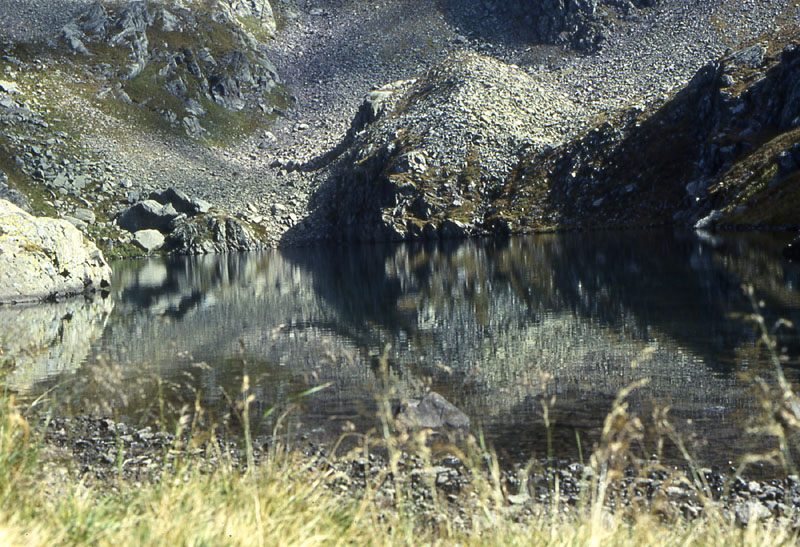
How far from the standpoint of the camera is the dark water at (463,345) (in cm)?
1367

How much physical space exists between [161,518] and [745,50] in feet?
340

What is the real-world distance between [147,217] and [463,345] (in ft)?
319

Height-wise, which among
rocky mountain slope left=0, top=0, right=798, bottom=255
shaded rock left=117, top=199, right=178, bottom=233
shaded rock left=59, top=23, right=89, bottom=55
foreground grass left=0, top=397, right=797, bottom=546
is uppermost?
shaded rock left=59, top=23, right=89, bottom=55

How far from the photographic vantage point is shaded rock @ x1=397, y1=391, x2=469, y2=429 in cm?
1358

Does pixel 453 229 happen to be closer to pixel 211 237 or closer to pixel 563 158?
pixel 563 158

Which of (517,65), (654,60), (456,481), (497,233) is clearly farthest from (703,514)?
(517,65)

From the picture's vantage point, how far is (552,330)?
23.7 meters

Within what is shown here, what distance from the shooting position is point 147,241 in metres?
106

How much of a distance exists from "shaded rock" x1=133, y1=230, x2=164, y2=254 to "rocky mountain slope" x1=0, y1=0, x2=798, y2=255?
894 millimetres

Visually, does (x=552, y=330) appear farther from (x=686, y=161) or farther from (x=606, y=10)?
(x=606, y=10)

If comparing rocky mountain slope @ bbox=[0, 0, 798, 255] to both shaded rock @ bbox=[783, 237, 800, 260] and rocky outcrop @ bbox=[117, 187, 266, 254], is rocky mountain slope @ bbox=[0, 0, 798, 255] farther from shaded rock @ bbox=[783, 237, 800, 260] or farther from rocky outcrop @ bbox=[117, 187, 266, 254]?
shaded rock @ bbox=[783, 237, 800, 260]

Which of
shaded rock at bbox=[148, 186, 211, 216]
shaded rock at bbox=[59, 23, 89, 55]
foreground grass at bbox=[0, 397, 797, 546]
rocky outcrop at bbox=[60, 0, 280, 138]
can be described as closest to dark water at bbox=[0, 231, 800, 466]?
foreground grass at bbox=[0, 397, 797, 546]

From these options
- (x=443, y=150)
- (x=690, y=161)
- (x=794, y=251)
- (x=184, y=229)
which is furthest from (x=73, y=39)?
(x=794, y=251)

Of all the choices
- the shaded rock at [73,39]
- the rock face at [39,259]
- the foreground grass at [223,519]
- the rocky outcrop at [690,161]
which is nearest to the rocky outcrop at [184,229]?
the rocky outcrop at [690,161]
